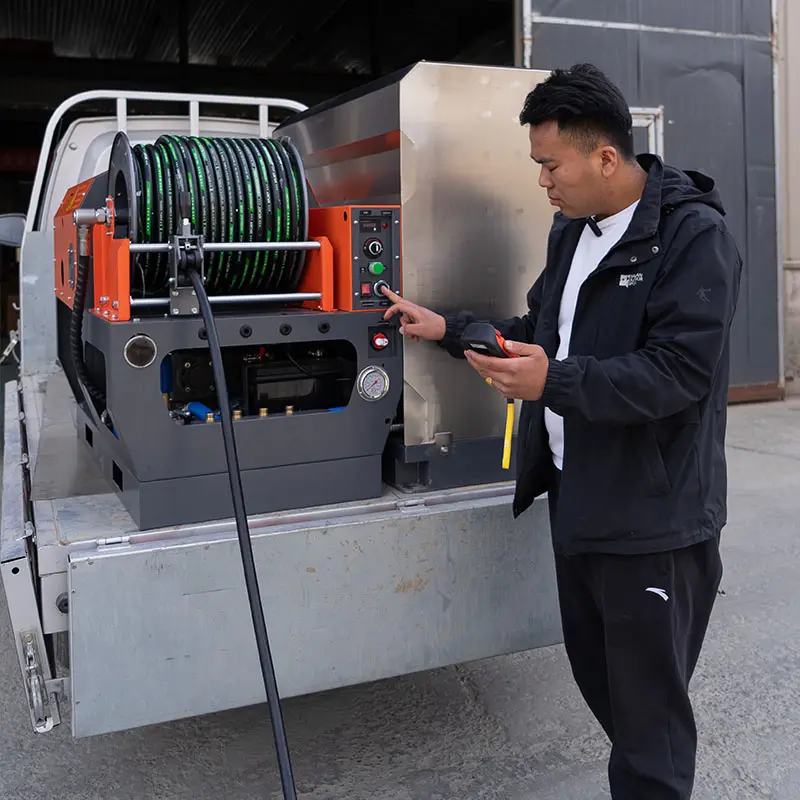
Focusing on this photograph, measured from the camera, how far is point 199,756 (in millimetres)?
2924

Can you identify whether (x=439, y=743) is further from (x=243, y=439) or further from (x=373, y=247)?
(x=373, y=247)

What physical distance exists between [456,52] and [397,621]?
47.1 feet

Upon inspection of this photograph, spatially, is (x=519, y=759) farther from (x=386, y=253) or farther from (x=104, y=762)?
(x=386, y=253)

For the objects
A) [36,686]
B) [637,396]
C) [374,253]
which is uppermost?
[374,253]

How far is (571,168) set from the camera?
2.08 metres

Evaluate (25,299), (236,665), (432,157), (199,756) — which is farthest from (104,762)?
(25,299)

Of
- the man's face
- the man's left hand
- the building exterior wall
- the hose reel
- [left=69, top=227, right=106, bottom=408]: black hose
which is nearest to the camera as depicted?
the man's left hand

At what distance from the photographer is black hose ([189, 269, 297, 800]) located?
1.99m

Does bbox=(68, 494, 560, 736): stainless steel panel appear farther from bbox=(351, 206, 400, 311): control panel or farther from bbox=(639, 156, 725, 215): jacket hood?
bbox=(639, 156, 725, 215): jacket hood

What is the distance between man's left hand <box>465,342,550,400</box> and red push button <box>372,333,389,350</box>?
566 mm

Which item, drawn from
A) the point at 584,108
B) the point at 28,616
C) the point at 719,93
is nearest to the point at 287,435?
the point at 28,616

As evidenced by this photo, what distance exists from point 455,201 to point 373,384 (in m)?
0.53

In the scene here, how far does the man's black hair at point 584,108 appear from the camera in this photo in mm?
2020

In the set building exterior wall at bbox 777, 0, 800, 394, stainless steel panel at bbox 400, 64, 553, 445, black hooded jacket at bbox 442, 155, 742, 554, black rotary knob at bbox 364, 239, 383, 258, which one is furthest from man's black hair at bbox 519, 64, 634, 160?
building exterior wall at bbox 777, 0, 800, 394
